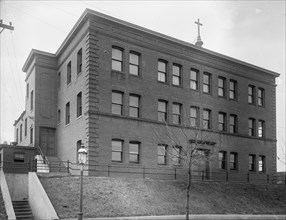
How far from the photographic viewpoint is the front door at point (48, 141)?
34.2 meters

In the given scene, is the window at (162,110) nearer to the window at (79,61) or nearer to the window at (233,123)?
the window at (79,61)

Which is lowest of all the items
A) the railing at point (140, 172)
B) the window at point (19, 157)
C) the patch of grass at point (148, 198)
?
the patch of grass at point (148, 198)

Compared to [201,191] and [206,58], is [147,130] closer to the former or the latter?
[201,191]

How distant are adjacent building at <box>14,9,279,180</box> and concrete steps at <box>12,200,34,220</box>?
477 cm

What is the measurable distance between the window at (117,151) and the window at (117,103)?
7.25 ft

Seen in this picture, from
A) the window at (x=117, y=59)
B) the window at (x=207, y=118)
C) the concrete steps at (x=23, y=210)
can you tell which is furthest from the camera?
the window at (x=207, y=118)

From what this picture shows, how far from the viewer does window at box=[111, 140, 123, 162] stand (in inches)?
1092

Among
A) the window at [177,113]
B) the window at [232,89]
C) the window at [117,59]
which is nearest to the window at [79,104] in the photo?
the window at [117,59]

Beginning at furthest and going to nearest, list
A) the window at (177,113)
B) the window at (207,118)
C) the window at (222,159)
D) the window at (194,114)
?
the window at (222,159) < the window at (207,118) < the window at (194,114) < the window at (177,113)

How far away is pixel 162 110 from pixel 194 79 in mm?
4944

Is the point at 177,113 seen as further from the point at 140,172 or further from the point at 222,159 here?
the point at 222,159

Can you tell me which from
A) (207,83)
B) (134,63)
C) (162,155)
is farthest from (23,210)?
(207,83)

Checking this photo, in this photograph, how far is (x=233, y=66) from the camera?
37.0m

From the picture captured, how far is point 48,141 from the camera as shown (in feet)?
113
